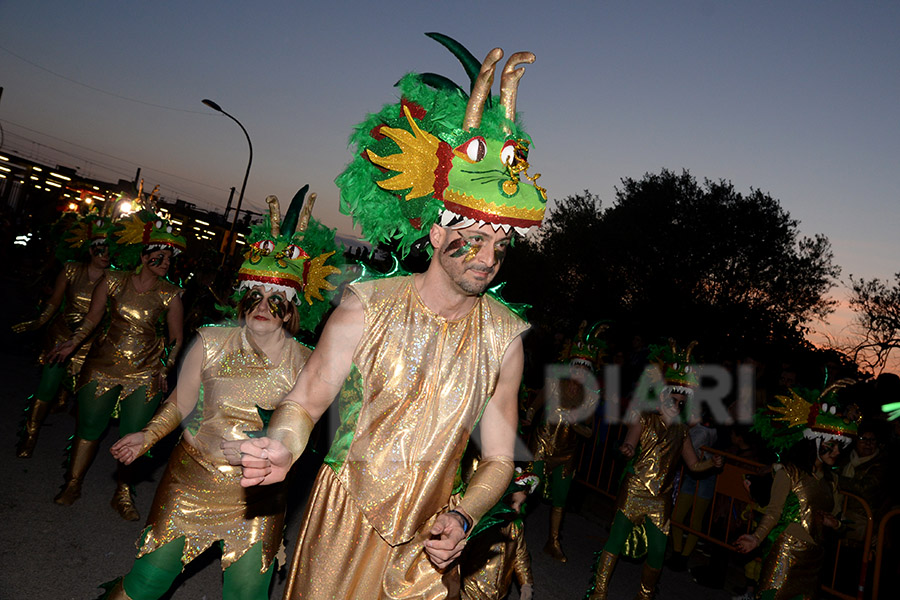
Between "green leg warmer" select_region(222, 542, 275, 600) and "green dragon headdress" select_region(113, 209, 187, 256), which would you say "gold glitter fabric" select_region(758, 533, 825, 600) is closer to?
"green leg warmer" select_region(222, 542, 275, 600)

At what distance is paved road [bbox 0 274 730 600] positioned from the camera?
446cm

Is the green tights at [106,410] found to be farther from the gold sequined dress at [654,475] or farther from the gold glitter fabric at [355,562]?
the gold sequined dress at [654,475]

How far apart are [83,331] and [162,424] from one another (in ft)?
10.1

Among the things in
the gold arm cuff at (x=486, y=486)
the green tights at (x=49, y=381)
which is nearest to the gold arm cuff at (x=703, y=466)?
the gold arm cuff at (x=486, y=486)

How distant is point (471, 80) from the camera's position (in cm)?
247

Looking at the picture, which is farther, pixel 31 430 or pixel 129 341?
pixel 31 430

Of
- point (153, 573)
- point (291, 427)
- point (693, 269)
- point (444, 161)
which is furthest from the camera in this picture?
point (693, 269)

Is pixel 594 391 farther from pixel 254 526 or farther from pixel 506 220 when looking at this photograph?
pixel 506 220

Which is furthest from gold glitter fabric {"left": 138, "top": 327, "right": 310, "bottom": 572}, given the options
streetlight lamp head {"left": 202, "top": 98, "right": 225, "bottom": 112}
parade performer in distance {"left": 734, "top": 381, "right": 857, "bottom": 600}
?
streetlight lamp head {"left": 202, "top": 98, "right": 225, "bottom": 112}

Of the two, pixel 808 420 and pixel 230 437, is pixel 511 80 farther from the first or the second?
pixel 808 420

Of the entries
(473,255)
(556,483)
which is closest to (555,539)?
(556,483)

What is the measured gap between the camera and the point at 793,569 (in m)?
4.88

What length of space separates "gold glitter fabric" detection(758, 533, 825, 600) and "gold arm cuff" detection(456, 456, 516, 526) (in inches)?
143

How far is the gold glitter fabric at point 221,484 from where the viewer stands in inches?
135
